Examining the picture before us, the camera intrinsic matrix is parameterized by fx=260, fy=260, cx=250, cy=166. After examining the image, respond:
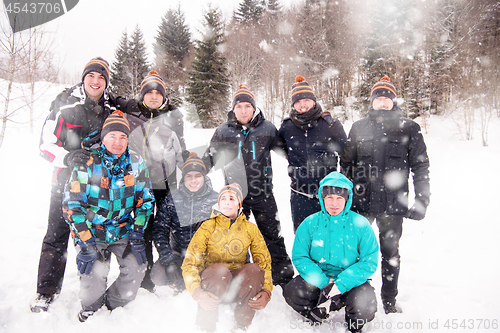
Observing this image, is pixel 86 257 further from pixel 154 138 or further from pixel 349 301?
pixel 349 301

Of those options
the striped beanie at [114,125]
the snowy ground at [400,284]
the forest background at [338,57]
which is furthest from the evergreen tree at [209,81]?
the striped beanie at [114,125]

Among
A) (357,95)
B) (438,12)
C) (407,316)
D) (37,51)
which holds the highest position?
(438,12)

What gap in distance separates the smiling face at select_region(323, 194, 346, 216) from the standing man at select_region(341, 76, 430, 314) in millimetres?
458

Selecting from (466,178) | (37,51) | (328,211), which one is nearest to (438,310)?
(328,211)

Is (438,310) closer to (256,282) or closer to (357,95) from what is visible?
(256,282)

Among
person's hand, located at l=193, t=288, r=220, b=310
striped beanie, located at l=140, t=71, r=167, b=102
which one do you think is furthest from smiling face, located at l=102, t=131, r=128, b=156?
person's hand, located at l=193, t=288, r=220, b=310

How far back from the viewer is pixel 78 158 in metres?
2.22

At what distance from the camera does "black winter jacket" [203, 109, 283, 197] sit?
10.0ft

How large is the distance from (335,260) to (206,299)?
1.15 meters

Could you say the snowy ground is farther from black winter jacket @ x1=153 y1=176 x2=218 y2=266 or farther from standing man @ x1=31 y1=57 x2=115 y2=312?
black winter jacket @ x1=153 y1=176 x2=218 y2=266

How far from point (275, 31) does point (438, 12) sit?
11.6 m

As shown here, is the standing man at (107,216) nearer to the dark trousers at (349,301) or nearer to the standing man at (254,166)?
the standing man at (254,166)

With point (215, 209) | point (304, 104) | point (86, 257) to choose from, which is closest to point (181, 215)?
point (215, 209)

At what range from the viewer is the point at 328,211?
236 cm
